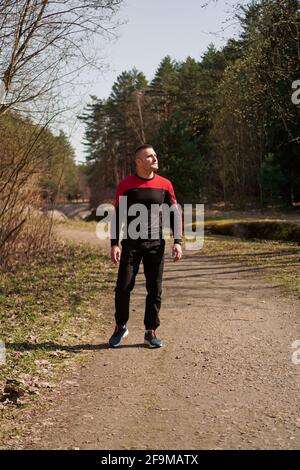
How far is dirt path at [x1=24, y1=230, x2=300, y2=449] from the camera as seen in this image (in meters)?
3.58

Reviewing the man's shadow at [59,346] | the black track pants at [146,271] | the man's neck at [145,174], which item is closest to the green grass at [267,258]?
the black track pants at [146,271]

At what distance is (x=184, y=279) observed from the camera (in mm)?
10883

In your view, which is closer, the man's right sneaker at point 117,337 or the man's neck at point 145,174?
the man's neck at point 145,174

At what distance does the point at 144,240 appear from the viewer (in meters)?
5.86

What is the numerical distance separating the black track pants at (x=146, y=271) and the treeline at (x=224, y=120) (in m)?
8.15

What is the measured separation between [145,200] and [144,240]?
18.0 inches

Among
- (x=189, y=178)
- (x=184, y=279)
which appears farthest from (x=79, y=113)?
(x=189, y=178)

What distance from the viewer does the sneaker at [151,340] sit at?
19.3 ft

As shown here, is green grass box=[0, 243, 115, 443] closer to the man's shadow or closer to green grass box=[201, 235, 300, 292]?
the man's shadow

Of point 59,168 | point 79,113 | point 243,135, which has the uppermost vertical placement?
point 243,135

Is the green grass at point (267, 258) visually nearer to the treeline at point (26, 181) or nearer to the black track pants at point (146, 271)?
the black track pants at point (146, 271)

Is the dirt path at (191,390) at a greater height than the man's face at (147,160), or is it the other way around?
the man's face at (147,160)

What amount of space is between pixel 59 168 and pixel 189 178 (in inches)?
651
